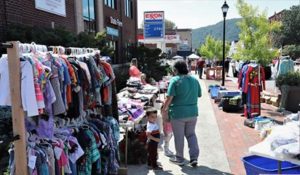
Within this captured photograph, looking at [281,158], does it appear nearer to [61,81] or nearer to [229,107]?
[61,81]

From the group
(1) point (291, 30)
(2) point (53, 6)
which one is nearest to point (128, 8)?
(2) point (53, 6)

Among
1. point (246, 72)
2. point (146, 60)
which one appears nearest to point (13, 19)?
point (246, 72)

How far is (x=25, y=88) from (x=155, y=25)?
21.5 metres

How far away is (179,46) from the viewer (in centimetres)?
7550

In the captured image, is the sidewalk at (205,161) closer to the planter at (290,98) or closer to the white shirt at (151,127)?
the white shirt at (151,127)

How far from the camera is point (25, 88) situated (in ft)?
12.2

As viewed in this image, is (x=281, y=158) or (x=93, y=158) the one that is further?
(x=93, y=158)

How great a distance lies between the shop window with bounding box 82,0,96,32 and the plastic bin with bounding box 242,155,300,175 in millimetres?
12152

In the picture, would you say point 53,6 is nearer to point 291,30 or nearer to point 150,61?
point 150,61

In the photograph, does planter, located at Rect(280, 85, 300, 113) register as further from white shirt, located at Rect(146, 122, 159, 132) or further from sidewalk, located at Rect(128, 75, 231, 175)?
white shirt, located at Rect(146, 122, 159, 132)

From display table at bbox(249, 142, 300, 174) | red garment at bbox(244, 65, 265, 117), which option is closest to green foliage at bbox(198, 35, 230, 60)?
red garment at bbox(244, 65, 265, 117)

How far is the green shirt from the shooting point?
6.38m

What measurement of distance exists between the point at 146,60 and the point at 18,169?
59.9 ft

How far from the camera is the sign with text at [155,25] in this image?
24.6 m
